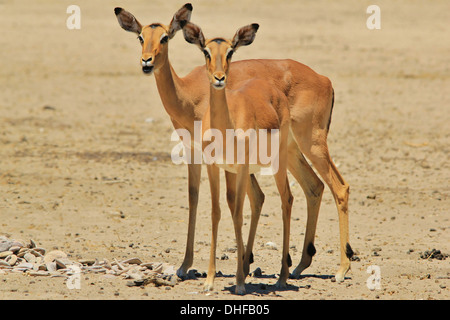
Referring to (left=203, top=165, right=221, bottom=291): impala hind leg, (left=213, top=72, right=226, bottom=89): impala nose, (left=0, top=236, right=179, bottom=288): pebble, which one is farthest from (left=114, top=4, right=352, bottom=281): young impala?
(left=213, top=72, right=226, bottom=89): impala nose

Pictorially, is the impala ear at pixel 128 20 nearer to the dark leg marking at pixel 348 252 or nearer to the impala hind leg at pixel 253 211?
the impala hind leg at pixel 253 211

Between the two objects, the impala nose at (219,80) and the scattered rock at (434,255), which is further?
the scattered rock at (434,255)

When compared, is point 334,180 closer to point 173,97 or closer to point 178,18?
point 173,97

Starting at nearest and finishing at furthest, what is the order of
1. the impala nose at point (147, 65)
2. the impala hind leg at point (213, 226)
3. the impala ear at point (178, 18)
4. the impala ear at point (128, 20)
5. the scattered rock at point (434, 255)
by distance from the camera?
the impala hind leg at point (213, 226), the impala nose at point (147, 65), the impala ear at point (178, 18), the impala ear at point (128, 20), the scattered rock at point (434, 255)

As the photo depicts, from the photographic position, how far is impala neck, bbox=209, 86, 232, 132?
834cm

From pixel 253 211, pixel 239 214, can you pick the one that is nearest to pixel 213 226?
pixel 239 214

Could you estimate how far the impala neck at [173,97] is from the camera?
31.9 ft

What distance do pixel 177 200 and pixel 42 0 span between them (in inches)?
899

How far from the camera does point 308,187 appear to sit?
1045cm

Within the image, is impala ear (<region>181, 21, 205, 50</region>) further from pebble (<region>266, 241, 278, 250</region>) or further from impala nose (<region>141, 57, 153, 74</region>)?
pebble (<region>266, 241, 278, 250</region>)

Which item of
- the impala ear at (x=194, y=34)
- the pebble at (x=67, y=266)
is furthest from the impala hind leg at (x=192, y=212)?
the impala ear at (x=194, y=34)

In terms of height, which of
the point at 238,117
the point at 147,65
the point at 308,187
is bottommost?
the point at 308,187

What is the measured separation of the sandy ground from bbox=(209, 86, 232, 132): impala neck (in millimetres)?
1724

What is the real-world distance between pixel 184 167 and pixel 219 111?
7.31m
